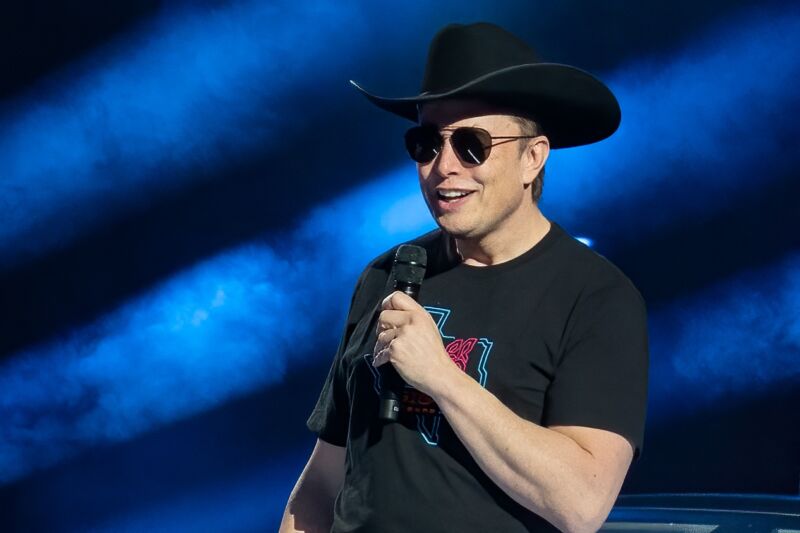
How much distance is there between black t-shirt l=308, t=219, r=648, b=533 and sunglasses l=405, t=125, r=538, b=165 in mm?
203

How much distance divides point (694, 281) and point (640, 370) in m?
1.83

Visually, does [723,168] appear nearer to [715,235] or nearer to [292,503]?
[715,235]

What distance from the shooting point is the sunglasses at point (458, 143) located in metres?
1.98

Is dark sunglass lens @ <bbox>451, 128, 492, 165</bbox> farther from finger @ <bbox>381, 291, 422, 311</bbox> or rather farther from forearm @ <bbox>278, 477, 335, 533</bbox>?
forearm @ <bbox>278, 477, 335, 533</bbox>

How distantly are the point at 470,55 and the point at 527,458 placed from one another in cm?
82

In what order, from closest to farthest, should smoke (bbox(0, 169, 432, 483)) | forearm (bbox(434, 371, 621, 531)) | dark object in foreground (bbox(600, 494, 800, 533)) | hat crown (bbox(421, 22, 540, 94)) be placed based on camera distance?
forearm (bbox(434, 371, 621, 531))
hat crown (bbox(421, 22, 540, 94))
dark object in foreground (bbox(600, 494, 800, 533))
smoke (bbox(0, 169, 432, 483))

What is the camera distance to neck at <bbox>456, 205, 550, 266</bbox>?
2018mm

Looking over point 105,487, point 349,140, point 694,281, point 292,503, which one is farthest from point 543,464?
point 105,487

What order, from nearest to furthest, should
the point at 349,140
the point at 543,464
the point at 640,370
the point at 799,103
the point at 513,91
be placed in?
the point at 543,464, the point at 640,370, the point at 513,91, the point at 799,103, the point at 349,140

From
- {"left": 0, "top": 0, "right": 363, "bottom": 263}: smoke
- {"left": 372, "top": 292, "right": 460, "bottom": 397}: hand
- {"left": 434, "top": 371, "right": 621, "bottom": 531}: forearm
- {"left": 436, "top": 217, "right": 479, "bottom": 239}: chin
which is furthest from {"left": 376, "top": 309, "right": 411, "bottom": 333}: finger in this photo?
{"left": 0, "top": 0, "right": 363, "bottom": 263}: smoke

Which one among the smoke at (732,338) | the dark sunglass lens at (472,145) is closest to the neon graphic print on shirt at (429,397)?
the dark sunglass lens at (472,145)

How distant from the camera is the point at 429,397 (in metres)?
1.86

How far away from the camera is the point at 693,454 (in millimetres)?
3539

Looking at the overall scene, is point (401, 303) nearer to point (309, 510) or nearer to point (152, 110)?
point (309, 510)
